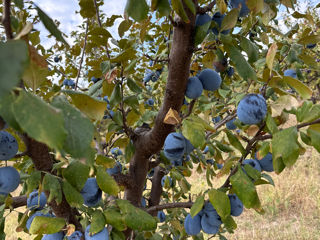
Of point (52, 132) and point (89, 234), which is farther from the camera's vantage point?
point (89, 234)

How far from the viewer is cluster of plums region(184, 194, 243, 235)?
2.82 feet

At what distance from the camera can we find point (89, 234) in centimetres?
68

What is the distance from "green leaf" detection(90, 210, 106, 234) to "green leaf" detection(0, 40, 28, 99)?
51cm

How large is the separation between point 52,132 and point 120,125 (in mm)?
732

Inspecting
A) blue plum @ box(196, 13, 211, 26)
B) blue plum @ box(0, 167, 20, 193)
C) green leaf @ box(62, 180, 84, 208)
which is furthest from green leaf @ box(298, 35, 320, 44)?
blue plum @ box(0, 167, 20, 193)

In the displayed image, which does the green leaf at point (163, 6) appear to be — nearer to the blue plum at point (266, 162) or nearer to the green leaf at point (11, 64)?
the green leaf at point (11, 64)

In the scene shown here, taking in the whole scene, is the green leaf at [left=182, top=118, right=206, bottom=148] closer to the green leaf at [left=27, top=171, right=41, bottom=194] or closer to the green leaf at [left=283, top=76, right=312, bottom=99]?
the green leaf at [left=283, top=76, right=312, bottom=99]

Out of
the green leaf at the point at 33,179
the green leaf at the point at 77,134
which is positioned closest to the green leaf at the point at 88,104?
the green leaf at the point at 77,134

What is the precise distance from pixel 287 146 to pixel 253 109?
0.52ft

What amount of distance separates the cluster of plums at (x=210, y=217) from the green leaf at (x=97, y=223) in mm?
345

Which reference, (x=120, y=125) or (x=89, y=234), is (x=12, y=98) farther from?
(x=120, y=125)

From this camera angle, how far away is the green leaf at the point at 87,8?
865mm

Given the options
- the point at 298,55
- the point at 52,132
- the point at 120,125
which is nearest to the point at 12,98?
the point at 52,132

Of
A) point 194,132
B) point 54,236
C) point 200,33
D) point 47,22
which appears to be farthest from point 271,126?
point 54,236
